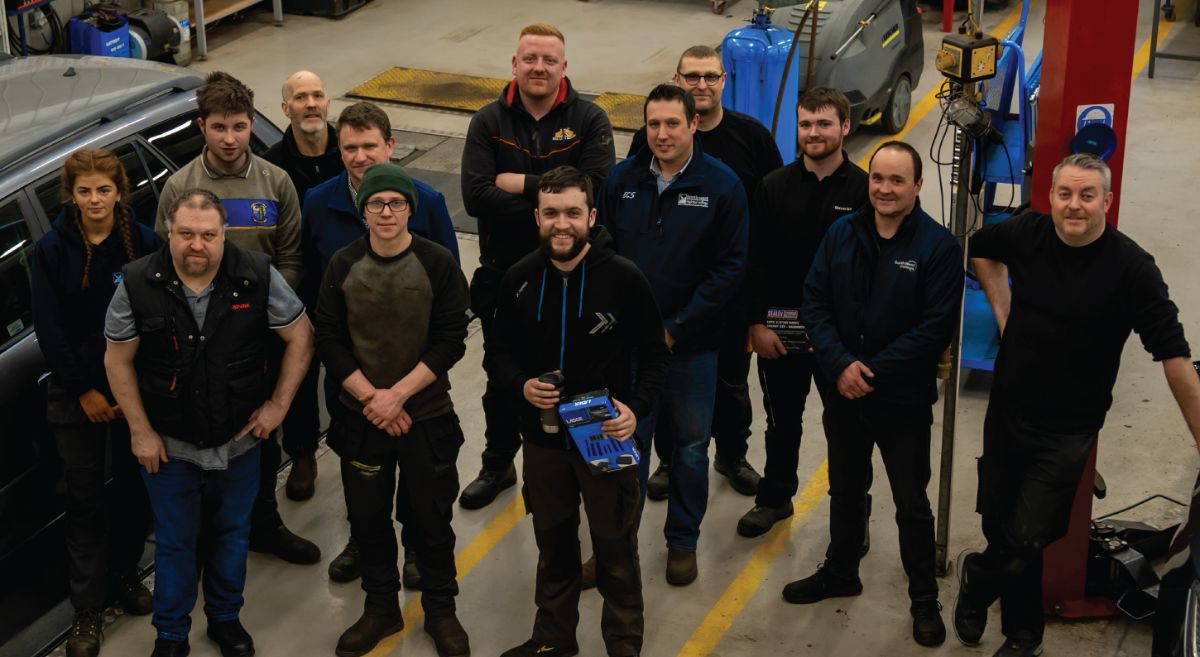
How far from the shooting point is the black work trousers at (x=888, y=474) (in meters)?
5.53

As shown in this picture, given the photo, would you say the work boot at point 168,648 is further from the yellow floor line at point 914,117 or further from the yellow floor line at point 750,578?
the yellow floor line at point 914,117

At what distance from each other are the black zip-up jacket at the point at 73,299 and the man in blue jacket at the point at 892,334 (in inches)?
103

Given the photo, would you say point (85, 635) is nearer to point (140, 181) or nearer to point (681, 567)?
point (140, 181)

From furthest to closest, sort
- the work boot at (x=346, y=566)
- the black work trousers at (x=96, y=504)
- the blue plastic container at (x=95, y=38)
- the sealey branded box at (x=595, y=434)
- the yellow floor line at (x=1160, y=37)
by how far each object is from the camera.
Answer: the yellow floor line at (x=1160, y=37) → the blue plastic container at (x=95, y=38) → the work boot at (x=346, y=566) → the black work trousers at (x=96, y=504) → the sealey branded box at (x=595, y=434)

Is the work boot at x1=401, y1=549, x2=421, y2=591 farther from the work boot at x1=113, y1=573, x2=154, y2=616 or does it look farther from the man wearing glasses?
the man wearing glasses

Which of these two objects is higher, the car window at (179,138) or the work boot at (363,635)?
the car window at (179,138)

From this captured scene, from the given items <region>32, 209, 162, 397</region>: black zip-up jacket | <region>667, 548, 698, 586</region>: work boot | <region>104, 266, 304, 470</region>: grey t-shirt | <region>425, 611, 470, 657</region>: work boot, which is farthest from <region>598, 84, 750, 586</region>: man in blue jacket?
<region>32, 209, 162, 397</region>: black zip-up jacket

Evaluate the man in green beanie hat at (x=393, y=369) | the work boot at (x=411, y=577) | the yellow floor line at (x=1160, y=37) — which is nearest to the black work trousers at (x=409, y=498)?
the man in green beanie hat at (x=393, y=369)

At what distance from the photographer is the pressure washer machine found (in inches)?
380

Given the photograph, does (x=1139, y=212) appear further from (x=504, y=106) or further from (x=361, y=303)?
(x=361, y=303)

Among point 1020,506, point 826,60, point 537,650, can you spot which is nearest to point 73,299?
point 537,650

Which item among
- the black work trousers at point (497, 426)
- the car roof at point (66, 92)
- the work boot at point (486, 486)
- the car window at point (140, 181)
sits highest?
the car roof at point (66, 92)

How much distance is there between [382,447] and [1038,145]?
268 centimetres

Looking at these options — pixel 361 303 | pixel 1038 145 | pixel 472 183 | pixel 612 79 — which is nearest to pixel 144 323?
pixel 361 303
